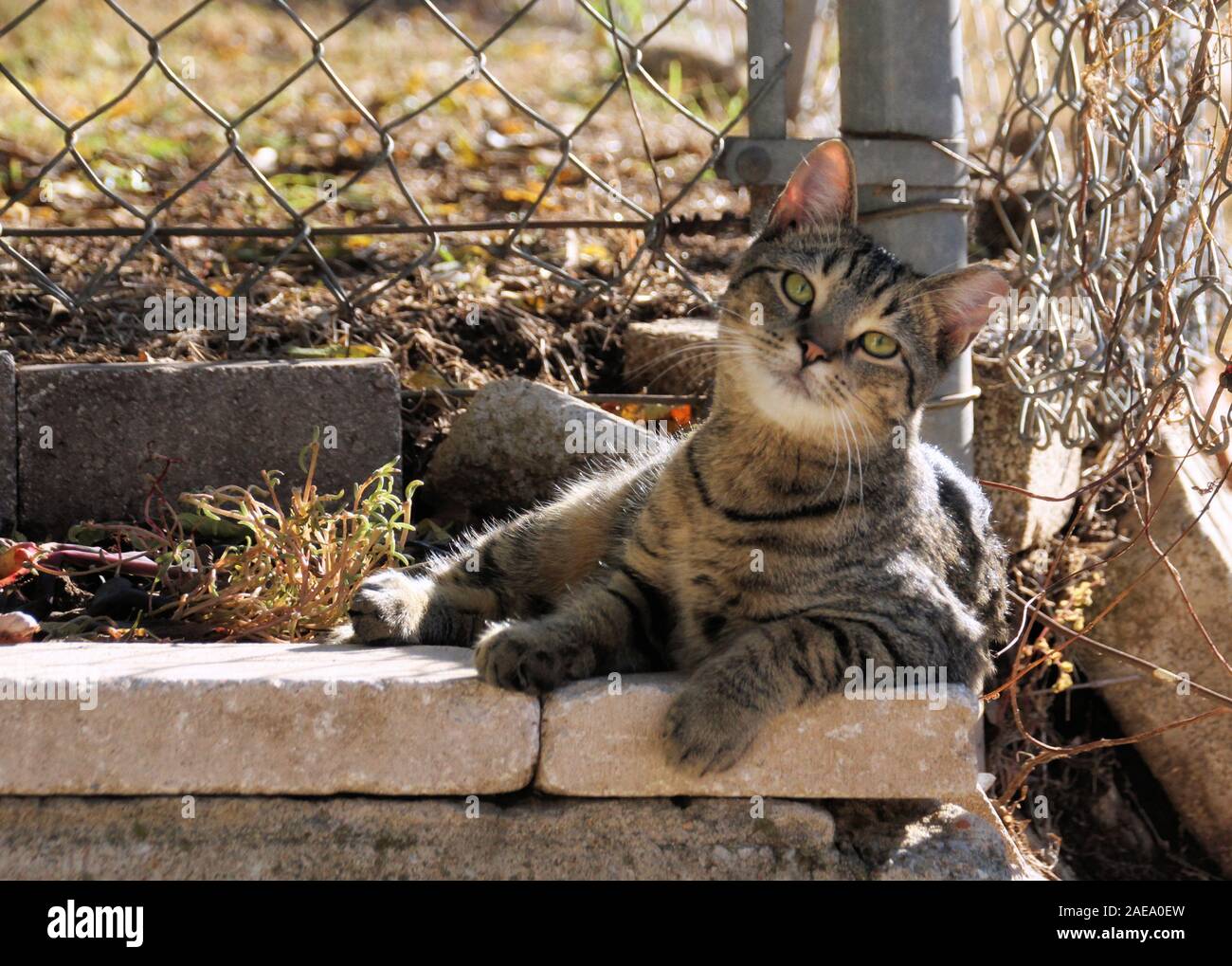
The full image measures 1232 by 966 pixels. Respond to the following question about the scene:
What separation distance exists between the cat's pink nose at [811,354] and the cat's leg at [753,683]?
54cm

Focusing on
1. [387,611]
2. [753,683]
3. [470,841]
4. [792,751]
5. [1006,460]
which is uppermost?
[1006,460]

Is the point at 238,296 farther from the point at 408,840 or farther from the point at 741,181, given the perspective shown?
the point at 408,840

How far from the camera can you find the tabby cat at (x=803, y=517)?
2617mm

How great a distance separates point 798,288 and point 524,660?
1.07 meters

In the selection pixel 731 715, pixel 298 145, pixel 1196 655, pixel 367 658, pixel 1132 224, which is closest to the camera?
pixel 731 715

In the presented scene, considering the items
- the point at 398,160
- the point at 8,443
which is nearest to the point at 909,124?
the point at 8,443

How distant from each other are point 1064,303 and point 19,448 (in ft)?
9.33

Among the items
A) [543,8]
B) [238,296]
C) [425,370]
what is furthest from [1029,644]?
[543,8]

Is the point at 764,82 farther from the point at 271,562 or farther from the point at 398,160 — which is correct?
the point at 398,160

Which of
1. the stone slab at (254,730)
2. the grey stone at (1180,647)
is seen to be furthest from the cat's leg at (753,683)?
the grey stone at (1180,647)

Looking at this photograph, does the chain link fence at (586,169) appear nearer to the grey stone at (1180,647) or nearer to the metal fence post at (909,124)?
the metal fence post at (909,124)

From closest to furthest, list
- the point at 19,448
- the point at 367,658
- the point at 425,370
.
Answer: the point at 367,658, the point at 19,448, the point at 425,370

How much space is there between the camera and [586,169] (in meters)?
3.51

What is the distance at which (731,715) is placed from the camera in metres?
2.32
